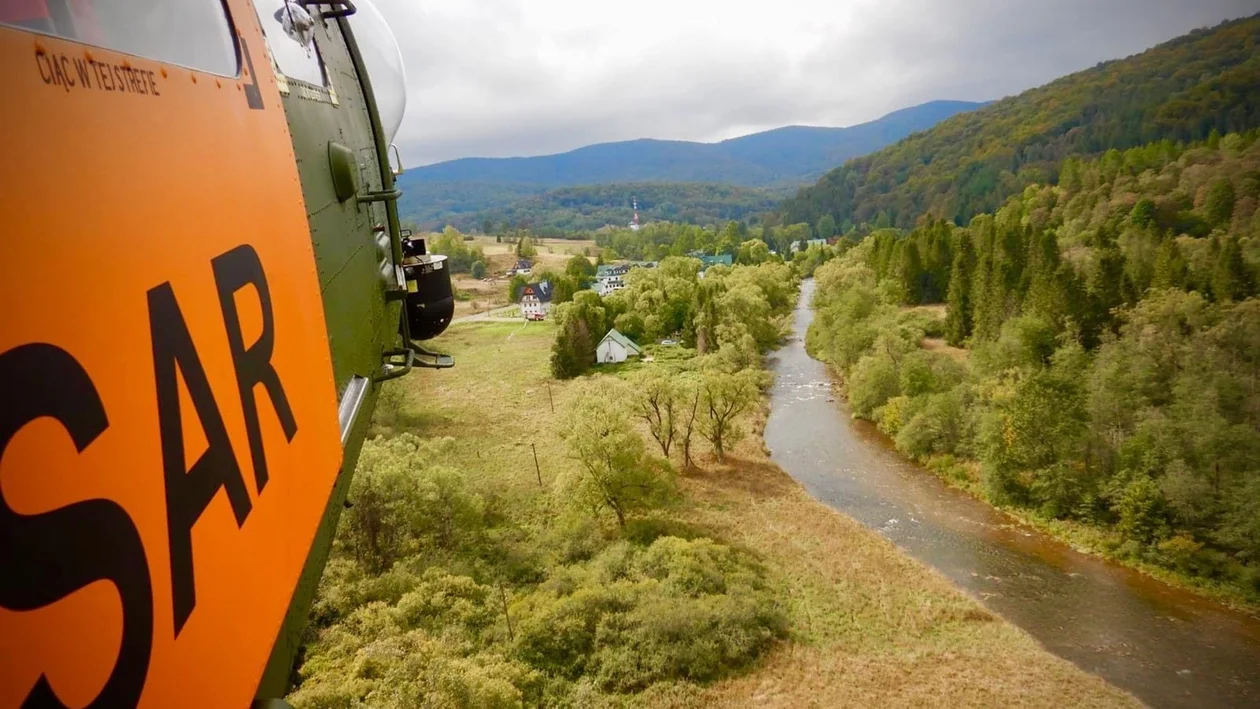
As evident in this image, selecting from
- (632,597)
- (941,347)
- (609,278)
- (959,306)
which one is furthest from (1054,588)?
(609,278)

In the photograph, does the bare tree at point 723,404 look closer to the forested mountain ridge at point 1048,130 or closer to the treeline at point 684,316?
the treeline at point 684,316

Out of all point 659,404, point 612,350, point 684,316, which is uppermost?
point 659,404

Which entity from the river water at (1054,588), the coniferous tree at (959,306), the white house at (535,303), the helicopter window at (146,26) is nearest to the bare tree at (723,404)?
the river water at (1054,588)

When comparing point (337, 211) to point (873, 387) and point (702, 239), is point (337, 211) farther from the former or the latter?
point (702, 239)

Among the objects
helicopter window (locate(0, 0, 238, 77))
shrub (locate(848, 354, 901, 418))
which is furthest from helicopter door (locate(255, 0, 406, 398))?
shrub (locate(848, 354, 901, 418))

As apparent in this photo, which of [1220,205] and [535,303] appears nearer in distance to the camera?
[1220,205]

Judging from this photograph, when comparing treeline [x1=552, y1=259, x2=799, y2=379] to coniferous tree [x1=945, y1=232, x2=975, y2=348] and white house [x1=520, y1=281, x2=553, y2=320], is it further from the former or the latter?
white house [x1=520, y1=281, x2=553, y2=320]
